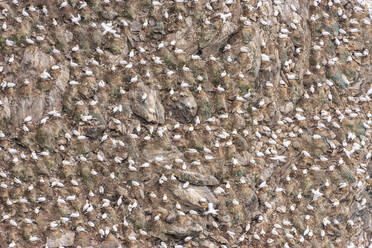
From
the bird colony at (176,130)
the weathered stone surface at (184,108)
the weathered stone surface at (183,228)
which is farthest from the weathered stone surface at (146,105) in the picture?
the weathered stone surface at (183,228)

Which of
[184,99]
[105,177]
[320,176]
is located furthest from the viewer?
[320,176]

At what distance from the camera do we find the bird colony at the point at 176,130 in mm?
21531

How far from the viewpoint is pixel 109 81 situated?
23.3 m

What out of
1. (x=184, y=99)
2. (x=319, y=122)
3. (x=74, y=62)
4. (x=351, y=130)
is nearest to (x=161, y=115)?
(x=184, y=99)

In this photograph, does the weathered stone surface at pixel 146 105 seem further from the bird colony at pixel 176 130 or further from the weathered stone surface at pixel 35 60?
the weathered stone surface at pixel 35 60

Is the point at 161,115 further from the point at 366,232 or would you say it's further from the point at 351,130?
the point at 366,232

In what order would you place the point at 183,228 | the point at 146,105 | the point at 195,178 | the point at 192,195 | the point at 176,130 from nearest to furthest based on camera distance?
the point at 183,228 → the point at 192,195 → the point at 195,178 → the point at 146,105 → the point at 176,130

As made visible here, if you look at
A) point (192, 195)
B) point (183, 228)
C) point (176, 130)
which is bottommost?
point (183, 228)

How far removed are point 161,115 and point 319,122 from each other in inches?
318

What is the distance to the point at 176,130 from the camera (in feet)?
77.3

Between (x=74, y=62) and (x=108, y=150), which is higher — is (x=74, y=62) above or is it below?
above

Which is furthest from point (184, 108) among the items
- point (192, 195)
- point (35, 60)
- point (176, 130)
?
point (35, 60)

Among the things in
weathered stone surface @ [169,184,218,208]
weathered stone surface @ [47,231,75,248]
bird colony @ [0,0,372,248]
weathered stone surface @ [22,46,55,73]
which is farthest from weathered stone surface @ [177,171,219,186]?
weathered stone surface @ [22,46,55,73]

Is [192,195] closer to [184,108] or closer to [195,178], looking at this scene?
[195,178]
